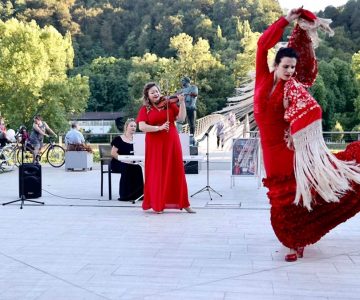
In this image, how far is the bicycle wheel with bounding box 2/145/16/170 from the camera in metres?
15.0

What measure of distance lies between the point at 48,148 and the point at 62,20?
74.6 meters

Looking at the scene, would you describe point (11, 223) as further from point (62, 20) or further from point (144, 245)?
point (62, 20)

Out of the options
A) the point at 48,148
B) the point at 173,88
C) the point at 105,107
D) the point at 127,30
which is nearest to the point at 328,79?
the point at 173,88

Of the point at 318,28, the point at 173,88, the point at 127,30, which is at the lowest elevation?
the point at 318,28

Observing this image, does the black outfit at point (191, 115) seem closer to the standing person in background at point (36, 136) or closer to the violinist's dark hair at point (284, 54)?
the standing person in background at point (36, 136)

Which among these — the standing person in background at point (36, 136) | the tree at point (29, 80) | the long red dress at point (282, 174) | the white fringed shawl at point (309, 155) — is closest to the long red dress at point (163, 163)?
the long red dress at point (282, 174)

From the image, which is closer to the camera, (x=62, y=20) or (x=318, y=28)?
(x=318, y=28)

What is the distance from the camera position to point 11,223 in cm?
714

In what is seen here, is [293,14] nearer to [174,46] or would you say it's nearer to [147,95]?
[147,95]

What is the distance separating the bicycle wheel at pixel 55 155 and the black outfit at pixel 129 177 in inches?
304

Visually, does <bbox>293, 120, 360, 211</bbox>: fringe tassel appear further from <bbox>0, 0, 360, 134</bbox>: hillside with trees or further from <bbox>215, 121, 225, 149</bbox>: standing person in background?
<bbox>0, 0, 360, 134</bbox>: hillside with trees

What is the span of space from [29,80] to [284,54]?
30.7m

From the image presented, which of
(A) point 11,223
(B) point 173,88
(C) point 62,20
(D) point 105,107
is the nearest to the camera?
(A) point 11,223

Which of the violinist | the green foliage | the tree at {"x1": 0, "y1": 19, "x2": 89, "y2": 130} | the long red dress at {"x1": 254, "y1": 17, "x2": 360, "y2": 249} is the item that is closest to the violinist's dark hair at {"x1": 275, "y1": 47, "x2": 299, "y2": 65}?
the long red dress at {"x1": 254, "y1": 17, "x2": 360, "y2": 249}
